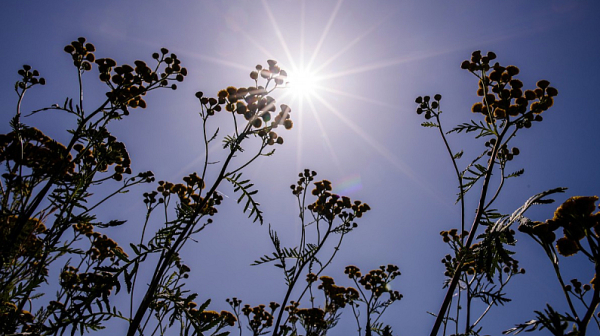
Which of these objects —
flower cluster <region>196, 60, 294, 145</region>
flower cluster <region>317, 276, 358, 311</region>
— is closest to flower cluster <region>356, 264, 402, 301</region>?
flower cluster <region>317, 276, 358, 311</region>

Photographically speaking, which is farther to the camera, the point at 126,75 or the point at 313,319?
the point at 313,319

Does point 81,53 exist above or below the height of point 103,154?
above

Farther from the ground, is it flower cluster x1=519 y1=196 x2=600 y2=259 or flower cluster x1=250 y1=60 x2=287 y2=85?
flower cluster x1=250 y1=60 x2=287 y2=85

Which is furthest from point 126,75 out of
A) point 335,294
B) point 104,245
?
point 335,294

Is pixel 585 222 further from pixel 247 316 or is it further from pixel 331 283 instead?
pixel 247 316

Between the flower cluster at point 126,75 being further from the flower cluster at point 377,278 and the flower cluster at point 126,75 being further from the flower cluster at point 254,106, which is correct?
the flower cluster at point 377,278

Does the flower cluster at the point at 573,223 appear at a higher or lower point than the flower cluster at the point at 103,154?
lower

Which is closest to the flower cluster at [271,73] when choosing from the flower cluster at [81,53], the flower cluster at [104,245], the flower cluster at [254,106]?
the flower cluster at [254,106]

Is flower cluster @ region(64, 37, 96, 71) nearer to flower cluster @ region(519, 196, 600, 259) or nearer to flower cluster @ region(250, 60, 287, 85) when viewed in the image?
flower cluster @ region(250, 60, 287, 85)

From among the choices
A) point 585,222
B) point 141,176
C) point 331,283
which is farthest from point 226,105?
point 331,283

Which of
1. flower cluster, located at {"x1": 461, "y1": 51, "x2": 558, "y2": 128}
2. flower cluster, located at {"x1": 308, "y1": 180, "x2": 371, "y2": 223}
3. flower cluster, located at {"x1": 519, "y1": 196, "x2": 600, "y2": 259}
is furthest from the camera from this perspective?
flower cluster, located at {"x1": 308, "y1": 180, "x2": 371, "y2": 223}

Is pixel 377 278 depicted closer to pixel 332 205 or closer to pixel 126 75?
pixel 332 205

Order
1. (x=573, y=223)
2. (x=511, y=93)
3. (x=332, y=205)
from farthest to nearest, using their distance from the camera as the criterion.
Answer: (x=332, y=205), (x=511, y=93), (x=573, y=223)

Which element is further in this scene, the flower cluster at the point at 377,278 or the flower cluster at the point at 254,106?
the flower cluster at the point at 377,278
